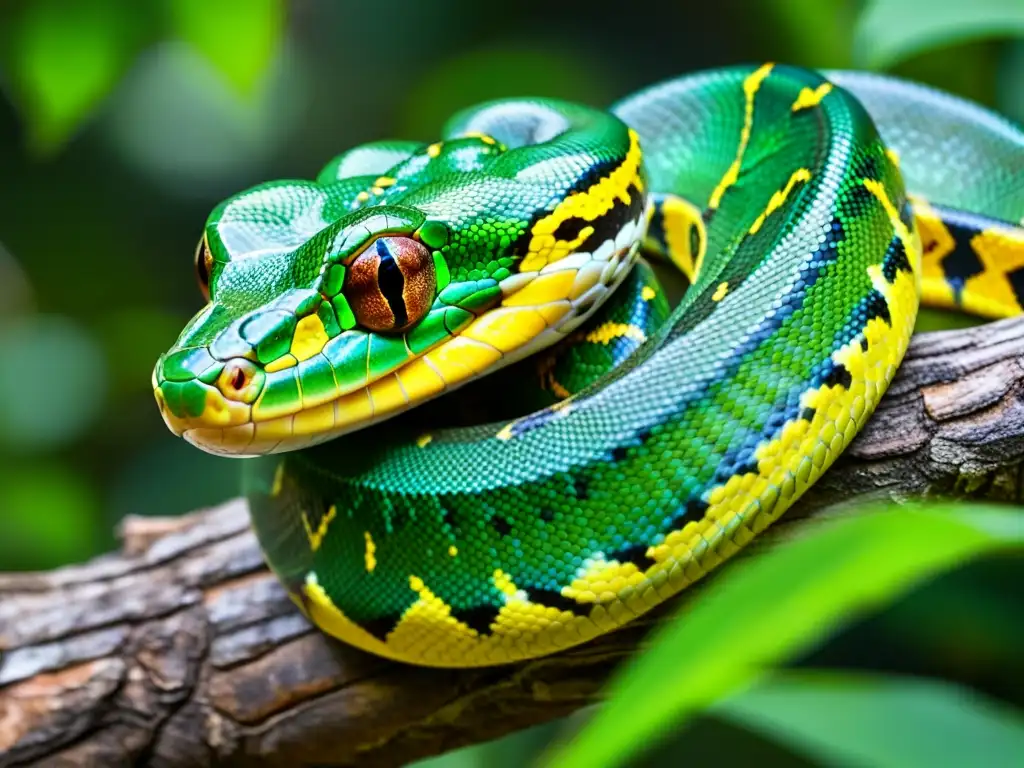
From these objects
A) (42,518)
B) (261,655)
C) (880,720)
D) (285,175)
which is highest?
(880,720)

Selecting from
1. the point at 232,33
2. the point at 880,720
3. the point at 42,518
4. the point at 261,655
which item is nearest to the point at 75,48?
the point at 232,33

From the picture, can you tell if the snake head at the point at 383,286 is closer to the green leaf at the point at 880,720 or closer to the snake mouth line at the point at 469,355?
the snake mouth line at the point at 469,355

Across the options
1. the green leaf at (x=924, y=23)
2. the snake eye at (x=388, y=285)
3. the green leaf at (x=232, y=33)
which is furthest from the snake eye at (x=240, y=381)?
the green leaf at (x=924, y=23)

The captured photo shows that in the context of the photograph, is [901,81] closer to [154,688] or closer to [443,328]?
[443,328]

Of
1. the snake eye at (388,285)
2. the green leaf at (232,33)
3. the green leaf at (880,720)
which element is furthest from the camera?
the green leaf at (232,33)

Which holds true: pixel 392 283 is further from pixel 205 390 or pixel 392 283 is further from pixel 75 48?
pixel 75 48

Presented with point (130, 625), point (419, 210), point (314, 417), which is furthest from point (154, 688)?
point (419, 210)

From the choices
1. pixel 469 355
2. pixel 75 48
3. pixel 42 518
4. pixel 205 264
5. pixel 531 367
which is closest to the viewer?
pixel 469 355
